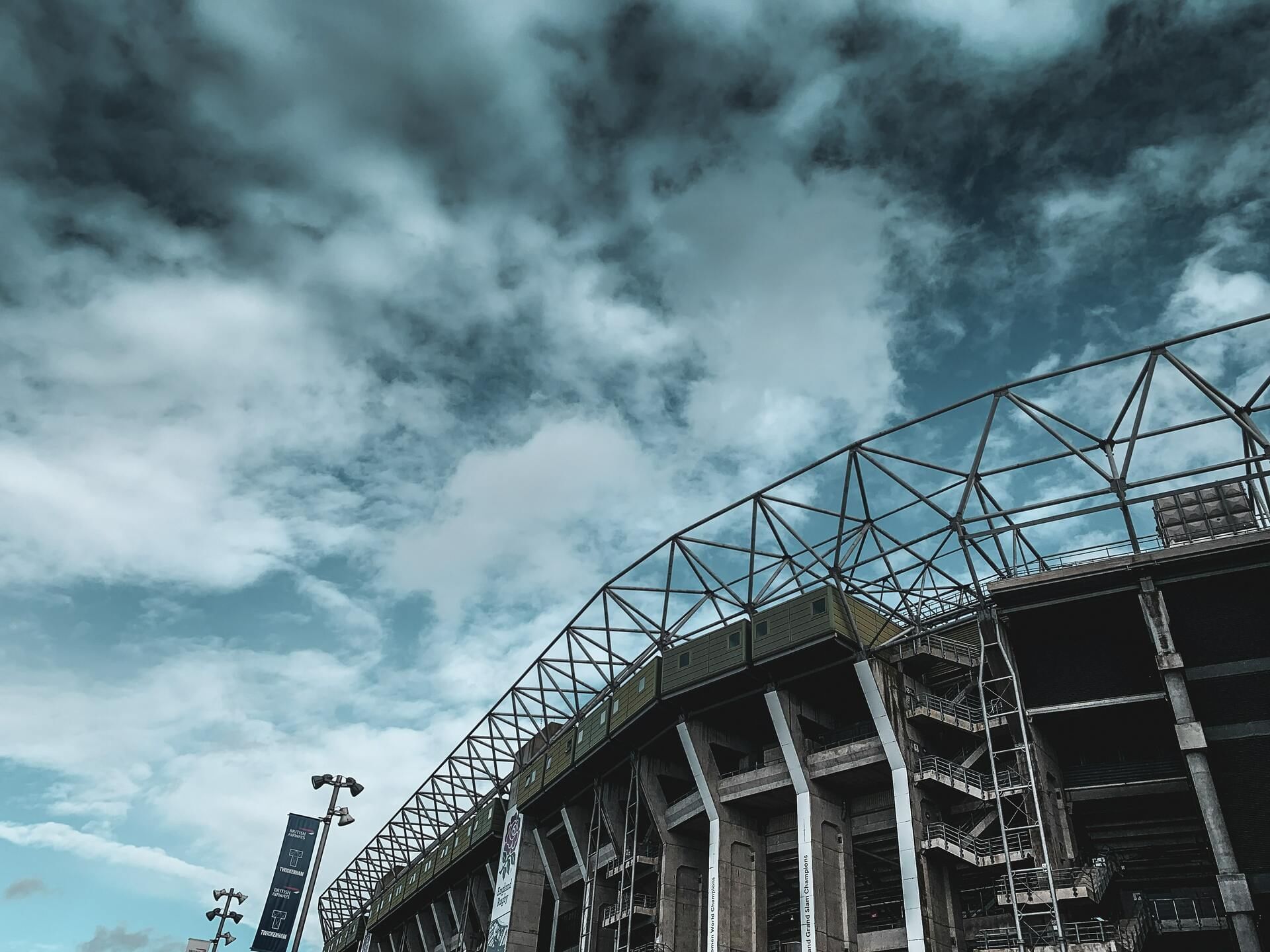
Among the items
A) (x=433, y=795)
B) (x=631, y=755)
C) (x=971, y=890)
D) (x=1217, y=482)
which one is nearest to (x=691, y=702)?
(x=631, y=755)

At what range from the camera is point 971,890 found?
163ft

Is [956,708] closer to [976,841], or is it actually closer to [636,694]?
[976,841]

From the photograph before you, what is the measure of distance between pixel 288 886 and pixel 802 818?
2483 centimetres

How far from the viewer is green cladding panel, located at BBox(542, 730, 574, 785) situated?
212 feet

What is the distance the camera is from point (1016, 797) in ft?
148

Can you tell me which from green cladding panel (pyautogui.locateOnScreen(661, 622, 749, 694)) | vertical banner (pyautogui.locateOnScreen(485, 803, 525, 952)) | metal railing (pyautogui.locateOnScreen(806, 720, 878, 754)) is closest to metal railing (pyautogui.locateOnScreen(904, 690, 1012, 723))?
metal railing (pyautogui.locateOnScreen(806, 720, 878, 754))

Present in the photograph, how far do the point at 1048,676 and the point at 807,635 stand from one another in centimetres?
1188

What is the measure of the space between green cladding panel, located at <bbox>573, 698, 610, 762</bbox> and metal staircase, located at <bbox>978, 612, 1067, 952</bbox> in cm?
2344

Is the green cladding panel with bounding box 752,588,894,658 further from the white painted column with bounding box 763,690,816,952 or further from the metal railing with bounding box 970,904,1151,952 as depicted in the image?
the metal railing with bounding box 970,904,1151,952

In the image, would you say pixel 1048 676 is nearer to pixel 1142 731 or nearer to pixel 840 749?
pixel 1142 731

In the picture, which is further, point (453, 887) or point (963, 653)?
point (453, 887)

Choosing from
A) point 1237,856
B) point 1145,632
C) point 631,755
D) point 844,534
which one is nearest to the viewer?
point 1237,856

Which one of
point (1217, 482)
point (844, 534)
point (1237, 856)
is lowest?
point (1237, 856)

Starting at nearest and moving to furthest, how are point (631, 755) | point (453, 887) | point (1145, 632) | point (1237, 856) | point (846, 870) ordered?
point (1237, 856) → point (1145, 632) → point (846, 870) → point (631, 755) → point (453, 887)
